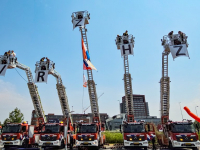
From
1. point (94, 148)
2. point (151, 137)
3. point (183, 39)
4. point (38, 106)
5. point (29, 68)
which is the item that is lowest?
point (94, 148)

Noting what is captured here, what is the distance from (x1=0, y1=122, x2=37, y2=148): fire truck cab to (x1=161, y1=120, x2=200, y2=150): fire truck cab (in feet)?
42.6

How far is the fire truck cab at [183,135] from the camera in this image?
14.0m

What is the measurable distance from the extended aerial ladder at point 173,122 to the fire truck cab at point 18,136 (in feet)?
42.9

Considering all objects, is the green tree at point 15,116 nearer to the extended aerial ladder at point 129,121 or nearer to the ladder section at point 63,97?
the ladder section at point 63,97

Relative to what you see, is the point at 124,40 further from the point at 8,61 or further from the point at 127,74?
the point at 8,61

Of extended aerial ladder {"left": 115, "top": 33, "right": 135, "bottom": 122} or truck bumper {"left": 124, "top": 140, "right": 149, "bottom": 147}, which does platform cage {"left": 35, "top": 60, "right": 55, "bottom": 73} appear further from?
truck bumper {"left": 124, "top": 140, "right": 149, "bottom": 147}

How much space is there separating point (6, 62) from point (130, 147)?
16.5 metres

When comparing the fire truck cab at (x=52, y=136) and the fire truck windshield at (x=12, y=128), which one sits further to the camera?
the fire truck windshield at (x=12, y=128)

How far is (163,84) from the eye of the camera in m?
20.6

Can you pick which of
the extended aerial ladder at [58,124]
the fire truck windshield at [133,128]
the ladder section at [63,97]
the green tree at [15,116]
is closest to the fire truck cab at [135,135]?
the fire truck windshield at [133,128]

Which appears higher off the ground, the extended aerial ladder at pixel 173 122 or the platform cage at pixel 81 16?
the platform cage at pixel 81 16

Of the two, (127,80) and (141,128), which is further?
(127,80)

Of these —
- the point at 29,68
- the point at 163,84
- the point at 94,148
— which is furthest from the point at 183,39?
the point at 29,68

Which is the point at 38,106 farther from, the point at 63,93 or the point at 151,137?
the point at 151,137
